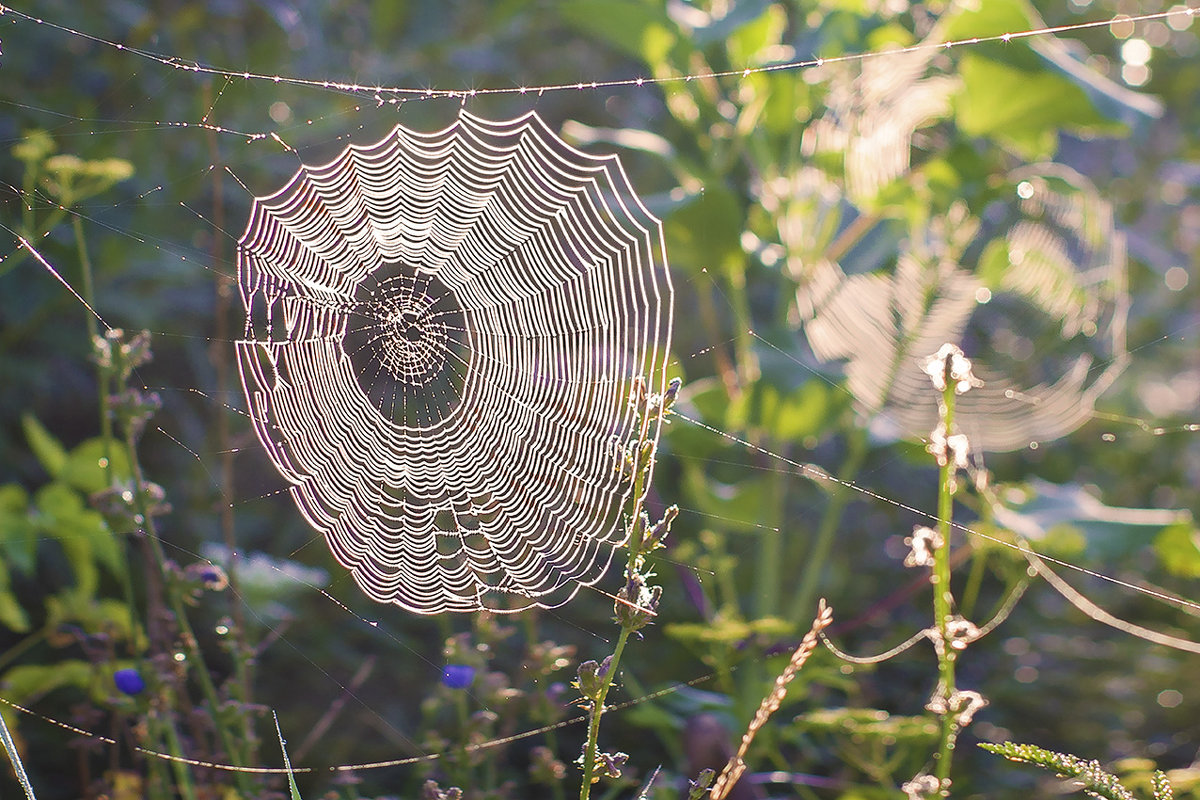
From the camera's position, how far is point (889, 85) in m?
2.20

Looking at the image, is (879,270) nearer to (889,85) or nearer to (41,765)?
(889,85)

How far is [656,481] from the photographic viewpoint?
2.33 meters

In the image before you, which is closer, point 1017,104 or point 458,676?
point 458,676

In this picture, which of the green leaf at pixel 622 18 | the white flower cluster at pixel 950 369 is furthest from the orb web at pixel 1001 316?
the white flower cluster at pixel 950 369

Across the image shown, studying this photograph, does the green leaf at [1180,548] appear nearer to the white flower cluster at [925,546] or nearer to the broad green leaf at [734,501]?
the broad green leaf at [734,501]

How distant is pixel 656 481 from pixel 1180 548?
108 centimetres

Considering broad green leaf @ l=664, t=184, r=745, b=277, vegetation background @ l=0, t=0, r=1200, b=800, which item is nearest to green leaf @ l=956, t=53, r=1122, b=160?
vegetation background @ l=0, t=0, r=1200, b=800

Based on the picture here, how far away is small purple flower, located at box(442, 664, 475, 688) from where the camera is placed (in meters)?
1.02

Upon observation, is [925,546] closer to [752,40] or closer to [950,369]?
[950,369]

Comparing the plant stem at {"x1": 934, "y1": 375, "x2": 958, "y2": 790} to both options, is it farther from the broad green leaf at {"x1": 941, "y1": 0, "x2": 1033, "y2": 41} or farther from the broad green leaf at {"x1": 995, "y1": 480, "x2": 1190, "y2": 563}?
the broad green leaf at {"x1": 941, "y1": 0, "x2": 1033, "y2": 41}

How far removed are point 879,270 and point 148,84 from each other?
1.32 meters

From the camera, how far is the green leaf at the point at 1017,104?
165 centimetres

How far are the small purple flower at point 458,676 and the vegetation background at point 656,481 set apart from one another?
2 centimetres

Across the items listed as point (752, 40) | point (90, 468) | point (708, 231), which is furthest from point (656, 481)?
point (90, 468)
